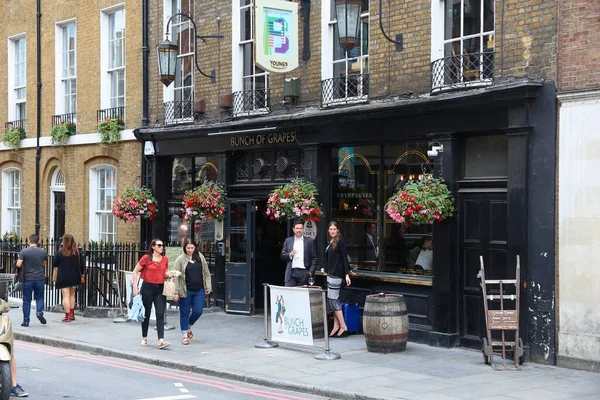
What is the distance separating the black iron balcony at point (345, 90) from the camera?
1499 cm

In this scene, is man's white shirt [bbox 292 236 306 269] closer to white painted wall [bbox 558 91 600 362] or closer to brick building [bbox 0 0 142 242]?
white painted wall [bbox 558 91 600 362]

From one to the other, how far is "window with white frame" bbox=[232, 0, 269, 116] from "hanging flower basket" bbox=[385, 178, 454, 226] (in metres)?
4.86

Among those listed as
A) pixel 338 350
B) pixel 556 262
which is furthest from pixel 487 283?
pixel 338 350

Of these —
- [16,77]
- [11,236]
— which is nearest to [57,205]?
[11,236]

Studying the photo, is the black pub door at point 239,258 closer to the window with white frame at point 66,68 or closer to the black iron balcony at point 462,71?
the black iron balcony at point 462,71

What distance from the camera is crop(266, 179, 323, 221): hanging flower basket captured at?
15.2 metres

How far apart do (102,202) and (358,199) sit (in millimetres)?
8980

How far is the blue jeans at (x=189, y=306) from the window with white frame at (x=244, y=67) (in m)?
4.42

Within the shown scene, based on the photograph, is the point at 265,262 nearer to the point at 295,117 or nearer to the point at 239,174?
the point at 239,174

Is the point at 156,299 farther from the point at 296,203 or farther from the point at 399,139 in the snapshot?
the point at 399,139

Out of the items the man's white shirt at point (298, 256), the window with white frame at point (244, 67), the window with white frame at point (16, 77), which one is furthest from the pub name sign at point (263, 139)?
the window with white frame at point (16, 77)

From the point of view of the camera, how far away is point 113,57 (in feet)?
70.5

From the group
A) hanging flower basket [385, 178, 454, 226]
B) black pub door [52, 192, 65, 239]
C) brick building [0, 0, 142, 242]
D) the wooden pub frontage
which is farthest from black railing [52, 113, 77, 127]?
hanging flower basket [385, 178, 454, 226]

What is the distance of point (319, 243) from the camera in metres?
15.6
